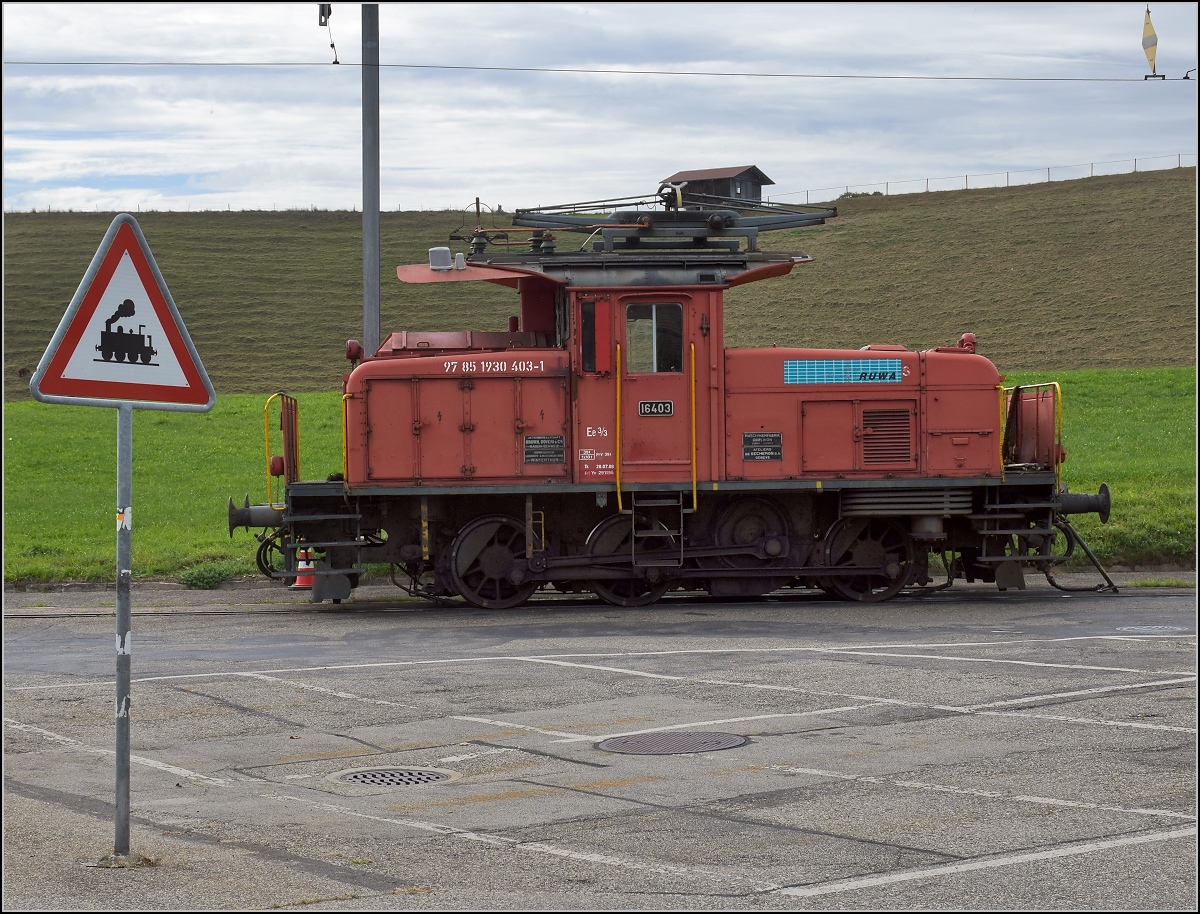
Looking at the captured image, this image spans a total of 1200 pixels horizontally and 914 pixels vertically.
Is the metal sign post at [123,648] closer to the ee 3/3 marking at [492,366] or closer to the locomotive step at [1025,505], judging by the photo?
the ee 3/3 marking at [492,366]

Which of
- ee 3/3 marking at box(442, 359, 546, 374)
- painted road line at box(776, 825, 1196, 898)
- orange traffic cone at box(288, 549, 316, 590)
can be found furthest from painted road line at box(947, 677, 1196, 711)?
orange traffic cone at box(288, 549, 316, 590)

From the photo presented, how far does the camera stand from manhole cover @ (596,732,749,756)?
29.4 ft

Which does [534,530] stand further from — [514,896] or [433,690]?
[514,896]

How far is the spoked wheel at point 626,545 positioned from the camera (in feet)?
55.6

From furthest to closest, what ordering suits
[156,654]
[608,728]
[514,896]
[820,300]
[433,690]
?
[820,300]
[156,654]
[433,690]
[608,728]
[514,896]

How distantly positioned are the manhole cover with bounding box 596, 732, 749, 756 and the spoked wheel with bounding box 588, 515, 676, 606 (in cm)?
741

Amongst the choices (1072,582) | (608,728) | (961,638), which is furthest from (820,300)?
(608,728)

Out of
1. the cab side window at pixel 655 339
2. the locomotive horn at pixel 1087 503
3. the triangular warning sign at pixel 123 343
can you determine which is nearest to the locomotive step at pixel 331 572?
the cab side window at pixel 655 339

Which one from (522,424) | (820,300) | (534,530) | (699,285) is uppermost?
(820,300)

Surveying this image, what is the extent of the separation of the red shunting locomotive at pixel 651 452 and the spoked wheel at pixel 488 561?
3cm

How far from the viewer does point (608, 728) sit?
9.68m

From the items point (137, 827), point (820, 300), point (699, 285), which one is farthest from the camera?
point (820, 300)

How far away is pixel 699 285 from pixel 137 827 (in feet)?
36.1

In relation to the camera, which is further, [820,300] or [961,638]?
[820,300]
